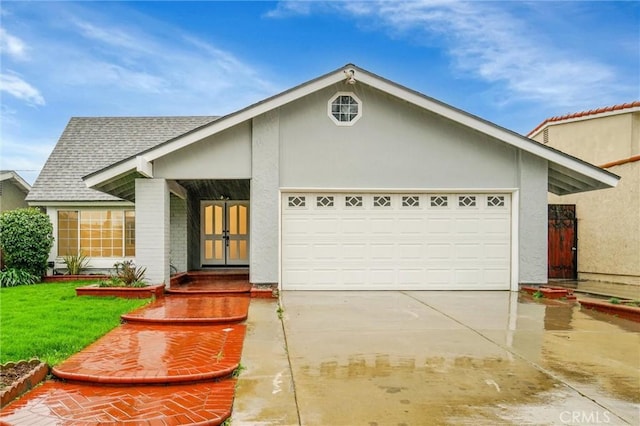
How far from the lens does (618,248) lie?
526 inches

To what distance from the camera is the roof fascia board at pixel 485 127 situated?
10.6m

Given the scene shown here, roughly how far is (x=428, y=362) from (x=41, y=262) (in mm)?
13091

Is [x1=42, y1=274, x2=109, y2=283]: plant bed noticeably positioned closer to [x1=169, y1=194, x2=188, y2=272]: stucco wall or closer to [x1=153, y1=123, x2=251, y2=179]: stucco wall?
[x1=169, y1=194, x2=188, y2=272]: stucco wall

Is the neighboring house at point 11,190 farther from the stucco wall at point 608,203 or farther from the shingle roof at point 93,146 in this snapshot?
the stucco wall at point 608,203

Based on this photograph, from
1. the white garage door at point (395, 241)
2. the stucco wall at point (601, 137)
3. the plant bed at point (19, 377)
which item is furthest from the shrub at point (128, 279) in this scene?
the stucco wall at point (601, 137)

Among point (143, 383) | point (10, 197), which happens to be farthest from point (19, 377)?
point (10, 197)

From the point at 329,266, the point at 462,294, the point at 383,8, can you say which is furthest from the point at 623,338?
the point at 383,8

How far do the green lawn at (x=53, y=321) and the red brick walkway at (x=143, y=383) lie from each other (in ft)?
0.98

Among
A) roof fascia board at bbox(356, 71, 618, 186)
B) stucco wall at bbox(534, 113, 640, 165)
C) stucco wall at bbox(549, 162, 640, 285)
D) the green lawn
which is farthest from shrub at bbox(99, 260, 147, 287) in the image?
stucco wall at bbox(534, 113, 640, 165)

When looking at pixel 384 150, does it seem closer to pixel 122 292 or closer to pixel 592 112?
pixel 122 292

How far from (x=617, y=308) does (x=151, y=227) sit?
9.68m

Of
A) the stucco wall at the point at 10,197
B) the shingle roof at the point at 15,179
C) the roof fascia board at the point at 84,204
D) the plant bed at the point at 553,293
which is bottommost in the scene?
the plant bed at the point at 553,293

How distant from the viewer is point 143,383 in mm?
4492

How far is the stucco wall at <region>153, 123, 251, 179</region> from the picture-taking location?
35.2ft
